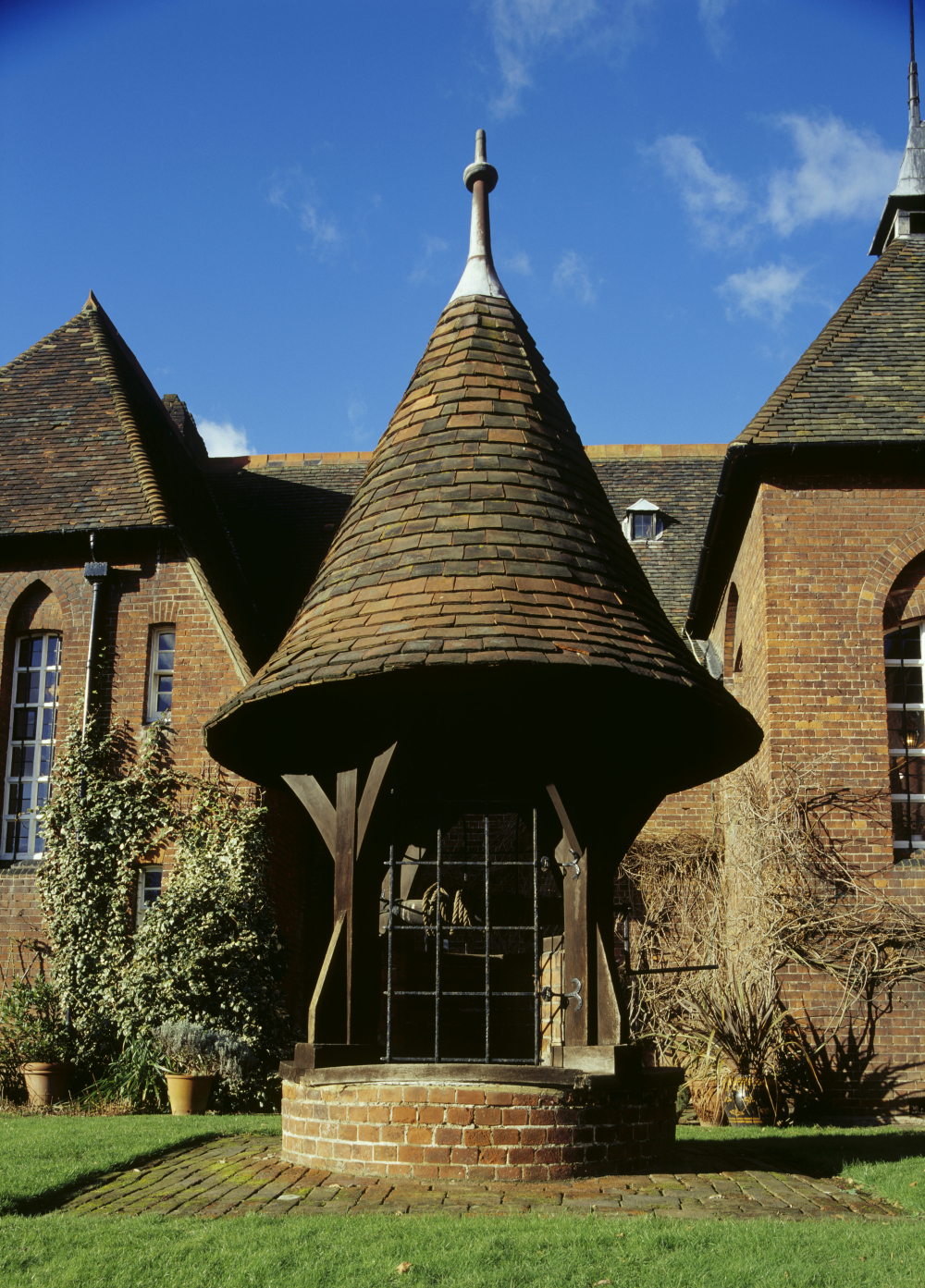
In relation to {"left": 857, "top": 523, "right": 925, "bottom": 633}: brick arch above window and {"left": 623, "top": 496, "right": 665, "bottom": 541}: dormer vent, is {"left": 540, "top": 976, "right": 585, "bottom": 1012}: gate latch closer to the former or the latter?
{"left": 857, "top": 523, "right": 925, "bottom": 633}: brick arch above window

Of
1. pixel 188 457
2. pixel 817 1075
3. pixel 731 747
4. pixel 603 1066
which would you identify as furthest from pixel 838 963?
pixel 188 457

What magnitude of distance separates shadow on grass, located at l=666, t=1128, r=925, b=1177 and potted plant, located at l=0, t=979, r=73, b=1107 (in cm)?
654

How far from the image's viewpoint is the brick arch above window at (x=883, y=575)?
12.6 m

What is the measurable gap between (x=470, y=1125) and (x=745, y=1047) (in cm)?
534

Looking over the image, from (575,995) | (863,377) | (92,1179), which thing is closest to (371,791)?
(575,995)

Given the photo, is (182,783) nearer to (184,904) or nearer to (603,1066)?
(184,904)

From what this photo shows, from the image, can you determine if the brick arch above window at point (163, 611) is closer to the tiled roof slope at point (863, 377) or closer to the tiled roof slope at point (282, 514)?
the tiled roof slope at point (282, 514)

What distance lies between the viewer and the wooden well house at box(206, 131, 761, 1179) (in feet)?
20.1

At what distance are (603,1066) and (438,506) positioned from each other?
3300mm

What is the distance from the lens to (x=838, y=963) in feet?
37.7

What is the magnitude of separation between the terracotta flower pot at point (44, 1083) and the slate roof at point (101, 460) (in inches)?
181

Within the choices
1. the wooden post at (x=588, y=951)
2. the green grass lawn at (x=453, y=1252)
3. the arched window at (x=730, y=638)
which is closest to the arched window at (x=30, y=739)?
the arched window at (x=730, y=638)

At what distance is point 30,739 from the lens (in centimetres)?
1437

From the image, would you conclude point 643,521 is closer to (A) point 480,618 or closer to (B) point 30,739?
(B) point 30,739
